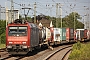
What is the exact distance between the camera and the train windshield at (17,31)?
77.1 ft

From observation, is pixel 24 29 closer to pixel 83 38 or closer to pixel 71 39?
pixel 71 39

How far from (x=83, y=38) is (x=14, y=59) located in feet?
147

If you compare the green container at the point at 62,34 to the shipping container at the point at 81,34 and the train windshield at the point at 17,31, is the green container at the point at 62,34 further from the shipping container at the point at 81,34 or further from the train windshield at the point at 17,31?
the train windshield at the point at 17,31

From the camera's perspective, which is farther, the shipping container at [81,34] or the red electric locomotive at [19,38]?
the shipping container at [81,34]

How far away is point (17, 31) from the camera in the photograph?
23.6 m

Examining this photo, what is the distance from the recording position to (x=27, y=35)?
23391 mm

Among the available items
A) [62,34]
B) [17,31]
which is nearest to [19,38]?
[17,31]

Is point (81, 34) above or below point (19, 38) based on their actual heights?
below

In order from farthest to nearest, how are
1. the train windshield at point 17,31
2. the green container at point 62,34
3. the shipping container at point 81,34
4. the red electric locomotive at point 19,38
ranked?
the shipping container at point 81,34 < the green container at point 62,34 < the train windshield at point 17,31 < the red electric locomotive at point 19,38

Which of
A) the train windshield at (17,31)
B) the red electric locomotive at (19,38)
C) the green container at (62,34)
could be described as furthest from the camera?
the green container at (62,34)

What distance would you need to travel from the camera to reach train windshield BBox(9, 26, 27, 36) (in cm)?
2350

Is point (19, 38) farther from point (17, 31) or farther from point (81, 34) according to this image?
point (81, 34)

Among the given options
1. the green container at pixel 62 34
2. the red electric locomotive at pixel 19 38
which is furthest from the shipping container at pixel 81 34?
the red electric locomotive at pixel 19 38

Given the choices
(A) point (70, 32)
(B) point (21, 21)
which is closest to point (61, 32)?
(A) point (70, 32)
